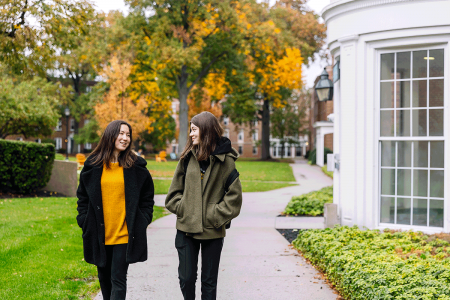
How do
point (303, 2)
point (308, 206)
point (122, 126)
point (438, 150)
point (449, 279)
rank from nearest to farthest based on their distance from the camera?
point (122, 126) < point (449, 279) < point (438, 150) < point (308, 206) < point (303, 2)

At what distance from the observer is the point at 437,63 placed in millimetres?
7352

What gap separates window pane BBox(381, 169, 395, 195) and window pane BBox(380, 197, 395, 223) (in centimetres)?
12

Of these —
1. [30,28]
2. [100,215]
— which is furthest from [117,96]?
[100,215]

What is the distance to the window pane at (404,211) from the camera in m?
7.60

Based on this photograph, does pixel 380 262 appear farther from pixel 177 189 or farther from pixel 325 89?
pixel 325 89

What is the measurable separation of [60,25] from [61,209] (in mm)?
4791

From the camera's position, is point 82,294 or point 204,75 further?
point 204,75

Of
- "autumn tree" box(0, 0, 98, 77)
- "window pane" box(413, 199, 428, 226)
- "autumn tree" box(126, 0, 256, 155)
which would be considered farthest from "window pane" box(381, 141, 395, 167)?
"autumn tree" box(126, 0, 256, 155)

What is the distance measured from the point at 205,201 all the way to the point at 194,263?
531mm

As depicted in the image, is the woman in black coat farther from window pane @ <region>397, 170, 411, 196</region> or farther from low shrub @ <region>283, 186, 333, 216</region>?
low shrub @ <region>283, 186, 333, 216</region>

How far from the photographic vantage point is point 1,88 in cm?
2752

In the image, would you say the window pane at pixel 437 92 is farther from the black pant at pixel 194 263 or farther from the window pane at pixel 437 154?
the black pant at pixel 194 263

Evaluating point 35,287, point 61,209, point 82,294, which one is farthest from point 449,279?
point 61,209

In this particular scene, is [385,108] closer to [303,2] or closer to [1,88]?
[1,88]
